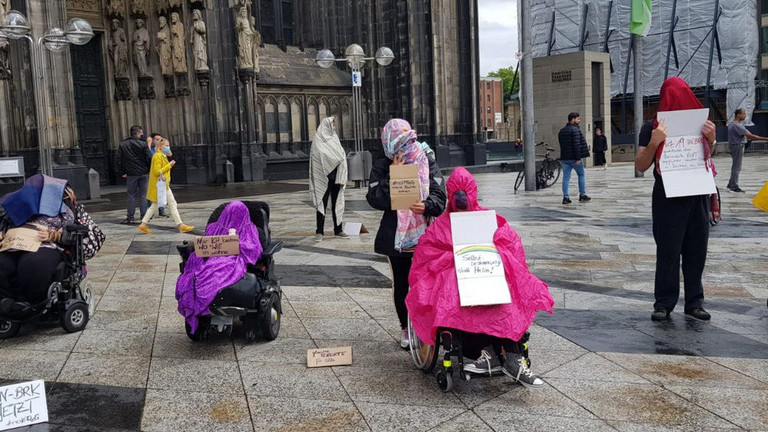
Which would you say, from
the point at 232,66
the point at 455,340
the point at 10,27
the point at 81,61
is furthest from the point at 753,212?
the point at 81,61

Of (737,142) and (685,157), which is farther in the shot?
(737,142)

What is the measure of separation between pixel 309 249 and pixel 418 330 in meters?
5.97

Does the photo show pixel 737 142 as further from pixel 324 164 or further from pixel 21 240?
pixel 21 240

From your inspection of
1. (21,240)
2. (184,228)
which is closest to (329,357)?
(21,240)

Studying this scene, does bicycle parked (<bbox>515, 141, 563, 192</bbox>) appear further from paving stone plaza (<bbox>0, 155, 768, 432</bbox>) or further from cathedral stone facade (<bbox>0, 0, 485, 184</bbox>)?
paving stone plaza (<bbox>0, 155, 768, 432</bbox>)

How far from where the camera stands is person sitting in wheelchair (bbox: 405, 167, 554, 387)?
428 centimetres

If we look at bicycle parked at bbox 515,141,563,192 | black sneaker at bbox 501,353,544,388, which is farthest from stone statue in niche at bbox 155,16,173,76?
Answer: black sneaker at bbox 501,353,544,388

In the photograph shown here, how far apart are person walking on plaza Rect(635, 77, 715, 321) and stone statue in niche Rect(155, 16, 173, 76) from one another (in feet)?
65.9

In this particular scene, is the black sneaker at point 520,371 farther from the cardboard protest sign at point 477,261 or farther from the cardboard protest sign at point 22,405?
the cardboard protest sign at point 22,405

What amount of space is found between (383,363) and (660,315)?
246 centimetres

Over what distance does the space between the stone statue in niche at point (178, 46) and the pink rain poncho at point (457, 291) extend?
67.0 ft

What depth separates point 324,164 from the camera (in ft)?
36.3

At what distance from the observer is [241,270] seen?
18.2 feet

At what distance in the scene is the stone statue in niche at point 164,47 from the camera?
2331 centimetres
